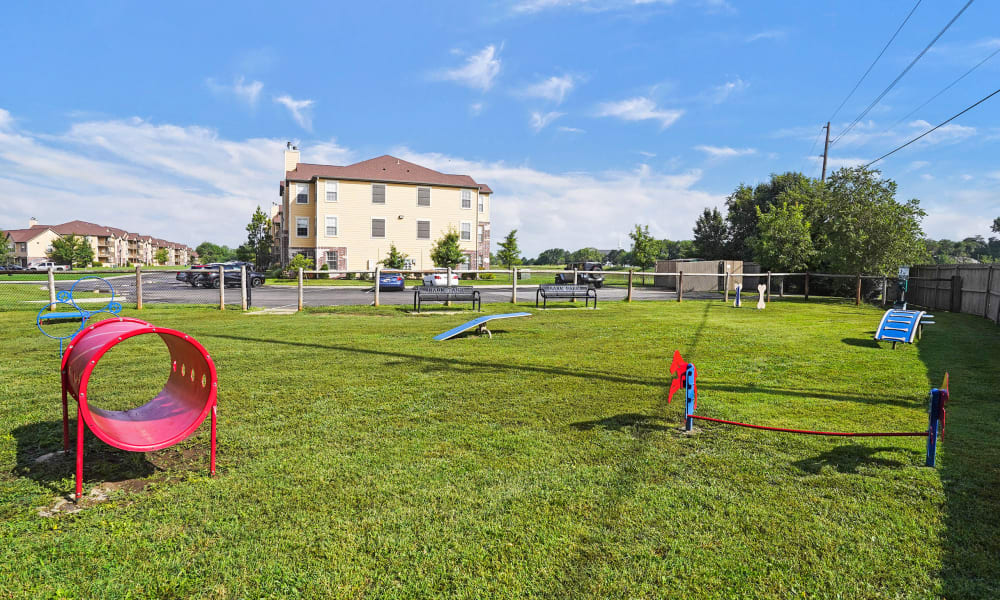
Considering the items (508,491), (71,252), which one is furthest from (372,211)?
(71,252)

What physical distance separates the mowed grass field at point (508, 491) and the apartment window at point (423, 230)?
38710 mm

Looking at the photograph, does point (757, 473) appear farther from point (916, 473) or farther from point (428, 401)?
point (428, 401)

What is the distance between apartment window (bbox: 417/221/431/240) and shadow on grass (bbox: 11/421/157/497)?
137ft

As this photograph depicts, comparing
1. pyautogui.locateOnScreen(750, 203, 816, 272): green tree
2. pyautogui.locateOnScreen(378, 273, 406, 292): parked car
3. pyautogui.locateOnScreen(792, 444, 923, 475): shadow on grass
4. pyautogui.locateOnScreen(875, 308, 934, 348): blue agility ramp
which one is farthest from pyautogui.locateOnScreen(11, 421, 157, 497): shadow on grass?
pyautogui.locateOnScreen(750, 203, 816, 272): green tree

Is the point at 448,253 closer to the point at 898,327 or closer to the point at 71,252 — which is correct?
the point at 898,327

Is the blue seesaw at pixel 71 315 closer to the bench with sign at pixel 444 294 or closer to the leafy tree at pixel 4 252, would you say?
the bench with sign at pixel 444 294

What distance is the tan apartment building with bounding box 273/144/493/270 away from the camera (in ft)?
143

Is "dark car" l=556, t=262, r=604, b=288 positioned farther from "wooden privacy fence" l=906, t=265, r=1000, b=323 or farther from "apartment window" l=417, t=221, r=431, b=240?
"wooden privacy fence" l=906, t=265, r=1000, b=323

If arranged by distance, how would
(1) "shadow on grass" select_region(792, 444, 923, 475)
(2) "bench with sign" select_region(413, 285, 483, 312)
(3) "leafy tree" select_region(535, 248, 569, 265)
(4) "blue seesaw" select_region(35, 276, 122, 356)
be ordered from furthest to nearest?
(3) "leafy tree" select_region(535, 248, 569, 265) < (2) "bench with sign" select_region(413, 285, 483, 312) < (4) "blue seesaw" select_region(35, 276, 122, 356) < (1) "shadow on grass" select_region(792, 444, 923, 475)

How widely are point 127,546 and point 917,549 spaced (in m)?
4.56

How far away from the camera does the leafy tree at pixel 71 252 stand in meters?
79.9

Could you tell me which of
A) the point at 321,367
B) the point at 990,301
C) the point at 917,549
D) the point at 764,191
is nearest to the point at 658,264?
the point at 764,191

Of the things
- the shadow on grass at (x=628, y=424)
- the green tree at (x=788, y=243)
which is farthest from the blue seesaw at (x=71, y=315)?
the green tree at (x=788, y=243)

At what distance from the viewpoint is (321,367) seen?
7832 mm
